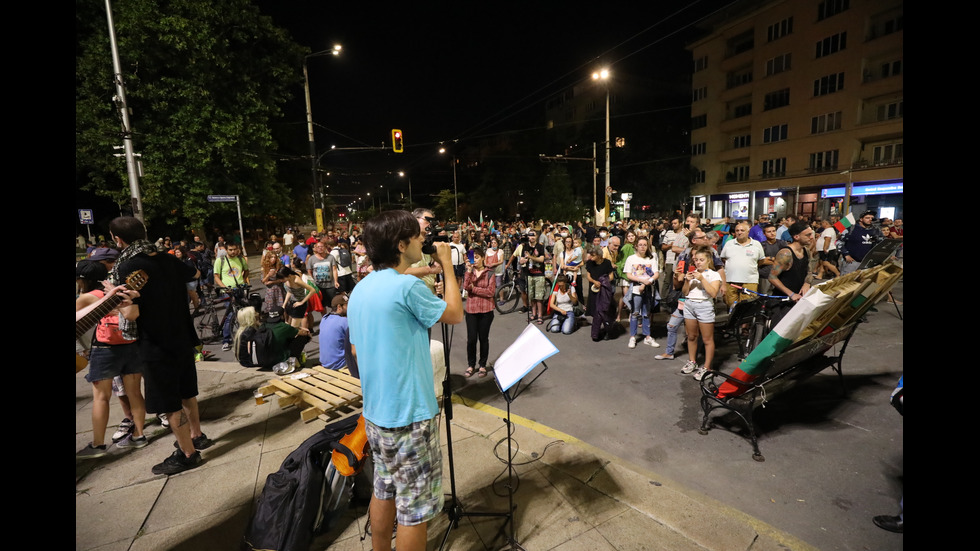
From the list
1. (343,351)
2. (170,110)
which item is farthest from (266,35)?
(343,351)

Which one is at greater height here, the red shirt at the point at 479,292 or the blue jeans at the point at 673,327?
the red shirt at the point at 479,292

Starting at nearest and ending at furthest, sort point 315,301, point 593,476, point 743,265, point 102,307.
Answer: point 102,307, point 593,476, point 743,265, point 315,301

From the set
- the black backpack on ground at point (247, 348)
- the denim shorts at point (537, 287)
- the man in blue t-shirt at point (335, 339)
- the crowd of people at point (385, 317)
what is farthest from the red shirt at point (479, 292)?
the denim shorts at point (537, 287)

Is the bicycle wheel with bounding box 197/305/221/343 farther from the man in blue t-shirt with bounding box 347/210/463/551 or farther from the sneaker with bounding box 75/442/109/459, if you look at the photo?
the man in blue t-shirt with bounding box 347/210/463/551

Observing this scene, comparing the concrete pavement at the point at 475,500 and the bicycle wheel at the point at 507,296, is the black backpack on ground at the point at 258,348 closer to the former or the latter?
the concrete pavement at the point at 475,500

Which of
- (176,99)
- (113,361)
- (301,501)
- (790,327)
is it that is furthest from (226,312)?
(176,99)

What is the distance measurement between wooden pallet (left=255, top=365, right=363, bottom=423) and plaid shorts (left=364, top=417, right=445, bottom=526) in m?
2.00

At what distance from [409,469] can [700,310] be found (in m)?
4.71

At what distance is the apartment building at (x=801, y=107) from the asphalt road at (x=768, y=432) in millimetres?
22011

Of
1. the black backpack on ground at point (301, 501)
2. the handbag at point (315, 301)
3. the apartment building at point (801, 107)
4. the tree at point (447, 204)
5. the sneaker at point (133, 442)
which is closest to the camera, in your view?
the black backpack on ground at point (301, 501)

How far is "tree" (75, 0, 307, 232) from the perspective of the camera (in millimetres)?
17453

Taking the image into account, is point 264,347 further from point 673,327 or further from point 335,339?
point 673,327

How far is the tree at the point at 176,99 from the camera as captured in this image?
57.3 feet

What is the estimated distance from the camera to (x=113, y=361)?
390 cm
